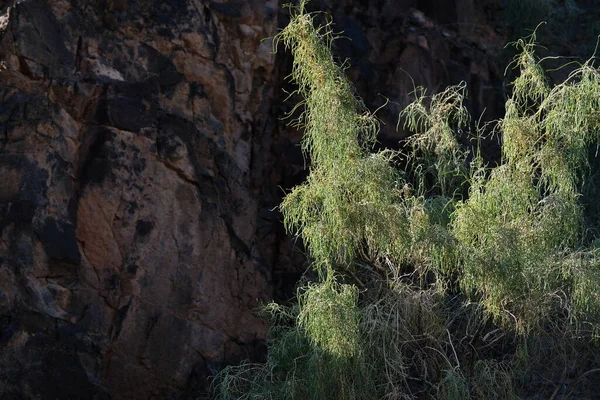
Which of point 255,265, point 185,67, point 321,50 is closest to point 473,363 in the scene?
point 255,265

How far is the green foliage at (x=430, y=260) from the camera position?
24.5 ft

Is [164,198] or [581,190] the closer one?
[164,198]

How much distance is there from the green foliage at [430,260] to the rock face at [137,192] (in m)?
0.68

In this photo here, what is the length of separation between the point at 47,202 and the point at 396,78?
3860 millimetres

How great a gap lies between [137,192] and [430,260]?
7.26ft

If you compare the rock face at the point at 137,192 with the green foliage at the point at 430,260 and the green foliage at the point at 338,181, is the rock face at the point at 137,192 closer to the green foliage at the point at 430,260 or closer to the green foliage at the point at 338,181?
the green foliage at the point at 430,260

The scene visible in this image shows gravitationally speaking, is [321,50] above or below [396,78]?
below

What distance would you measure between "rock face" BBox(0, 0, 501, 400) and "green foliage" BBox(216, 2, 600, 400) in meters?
0.68

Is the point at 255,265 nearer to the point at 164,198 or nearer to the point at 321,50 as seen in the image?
the point at 164,198

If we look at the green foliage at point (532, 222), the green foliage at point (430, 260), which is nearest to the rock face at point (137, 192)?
the green foliage at point (430, 260)

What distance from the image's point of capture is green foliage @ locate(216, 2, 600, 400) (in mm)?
7480

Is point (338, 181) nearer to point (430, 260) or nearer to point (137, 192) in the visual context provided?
point (430, 260)

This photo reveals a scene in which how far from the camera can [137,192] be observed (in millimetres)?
8148

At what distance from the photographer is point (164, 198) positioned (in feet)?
27.1
